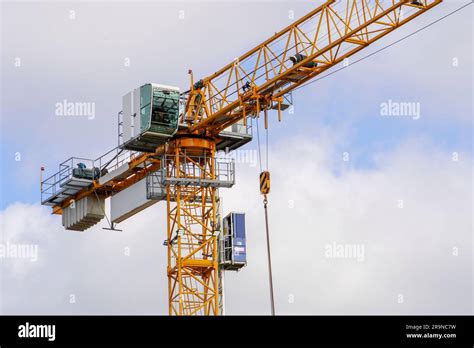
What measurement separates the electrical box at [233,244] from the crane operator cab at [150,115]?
5872 mm

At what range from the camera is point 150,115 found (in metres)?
63.1

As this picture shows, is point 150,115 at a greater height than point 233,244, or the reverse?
point 150,115

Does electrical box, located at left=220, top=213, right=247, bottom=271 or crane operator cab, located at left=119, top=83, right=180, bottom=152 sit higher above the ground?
crane operator cab, located at left=119, top=83, right=180, bottom=152

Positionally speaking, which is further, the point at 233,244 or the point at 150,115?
the point at 233,244

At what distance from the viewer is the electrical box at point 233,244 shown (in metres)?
65.9

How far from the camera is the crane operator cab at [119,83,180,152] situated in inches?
2486

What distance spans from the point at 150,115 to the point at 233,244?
8547mm

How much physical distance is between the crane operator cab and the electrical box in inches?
231

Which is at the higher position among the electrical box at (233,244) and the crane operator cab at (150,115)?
the crane operator cab at (150,115)

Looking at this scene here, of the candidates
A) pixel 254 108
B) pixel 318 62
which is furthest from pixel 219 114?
pixel 318 62

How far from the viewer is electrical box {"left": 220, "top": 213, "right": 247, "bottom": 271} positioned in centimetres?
6594
